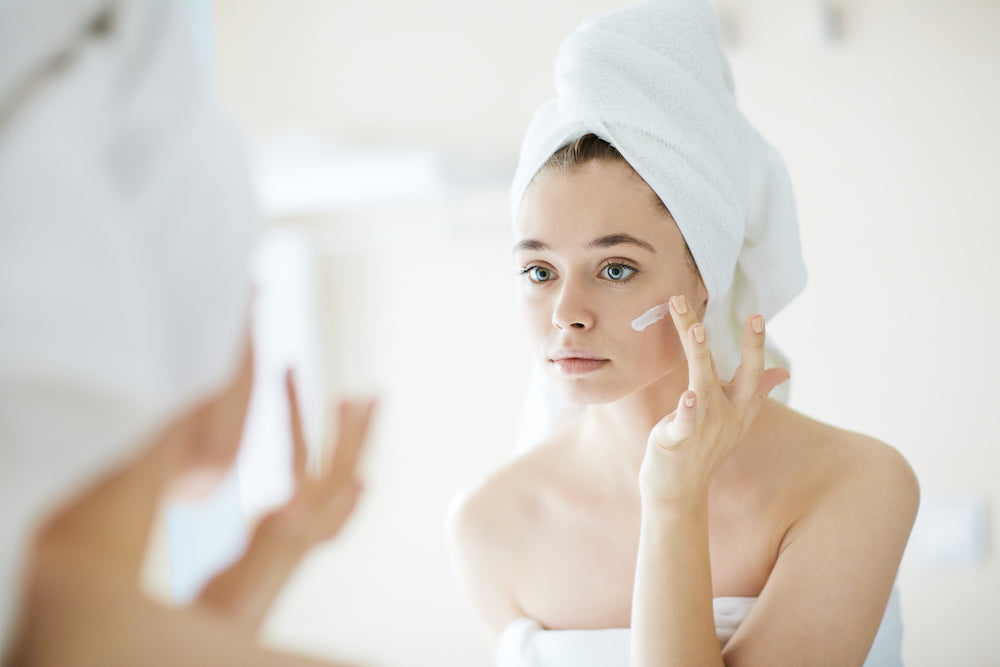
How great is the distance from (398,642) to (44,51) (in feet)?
6.34

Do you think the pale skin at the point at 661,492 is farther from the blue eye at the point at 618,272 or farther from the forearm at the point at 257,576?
the forearm at the point at 257,576

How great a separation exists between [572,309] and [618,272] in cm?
7

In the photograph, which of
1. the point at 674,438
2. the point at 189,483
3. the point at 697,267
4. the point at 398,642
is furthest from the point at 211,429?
the point at 398,642

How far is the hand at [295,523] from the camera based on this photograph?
519 millimetres

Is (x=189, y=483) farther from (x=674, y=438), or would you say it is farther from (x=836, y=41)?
(x=836, y=41)

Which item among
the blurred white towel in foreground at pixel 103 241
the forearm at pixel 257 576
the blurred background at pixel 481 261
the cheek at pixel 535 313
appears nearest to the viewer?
the blurred white towel in foreground at pixel 103 241

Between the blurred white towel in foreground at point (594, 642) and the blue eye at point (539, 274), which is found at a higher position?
the blue eye at point (539, 274)

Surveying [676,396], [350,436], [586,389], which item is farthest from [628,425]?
[350,436]

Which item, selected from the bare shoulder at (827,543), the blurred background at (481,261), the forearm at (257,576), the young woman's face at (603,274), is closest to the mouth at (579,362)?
the young woman's face at (603,274)

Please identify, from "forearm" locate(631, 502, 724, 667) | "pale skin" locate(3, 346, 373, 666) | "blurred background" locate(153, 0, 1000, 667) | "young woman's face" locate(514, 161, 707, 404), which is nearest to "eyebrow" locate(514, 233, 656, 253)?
"young woman's face" locate(514, 161, 707, 404)

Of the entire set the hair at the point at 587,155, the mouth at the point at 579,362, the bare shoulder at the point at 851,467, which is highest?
the hair at the point at 587,155

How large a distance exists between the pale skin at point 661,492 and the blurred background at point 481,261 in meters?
0.55

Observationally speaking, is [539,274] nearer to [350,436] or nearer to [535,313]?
[535,313]

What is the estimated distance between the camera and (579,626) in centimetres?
100
